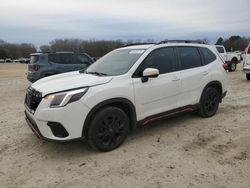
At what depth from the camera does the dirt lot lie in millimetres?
3617

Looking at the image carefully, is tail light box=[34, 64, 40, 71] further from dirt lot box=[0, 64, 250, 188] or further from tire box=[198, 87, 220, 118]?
tire box=[198, 87, 220, 118]

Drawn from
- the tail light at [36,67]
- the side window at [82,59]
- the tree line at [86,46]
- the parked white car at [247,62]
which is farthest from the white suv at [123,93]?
the tree line at [86,46]

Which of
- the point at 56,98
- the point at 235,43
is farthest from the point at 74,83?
the point at 235,43

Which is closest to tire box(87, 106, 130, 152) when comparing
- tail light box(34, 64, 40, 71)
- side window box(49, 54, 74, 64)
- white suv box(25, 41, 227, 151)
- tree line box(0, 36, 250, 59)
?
white suv box(25, 41, 227, 151)

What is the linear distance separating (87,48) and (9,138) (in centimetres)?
7139

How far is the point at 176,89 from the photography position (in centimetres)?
542

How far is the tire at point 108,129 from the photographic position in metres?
4.29

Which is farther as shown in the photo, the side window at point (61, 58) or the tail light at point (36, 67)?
the side window at point (61, 58)

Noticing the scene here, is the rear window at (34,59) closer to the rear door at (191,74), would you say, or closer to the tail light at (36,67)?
the tail light at (36,67)

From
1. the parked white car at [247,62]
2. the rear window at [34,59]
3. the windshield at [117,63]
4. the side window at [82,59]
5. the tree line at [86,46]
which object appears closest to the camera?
the windshield at [117,63]

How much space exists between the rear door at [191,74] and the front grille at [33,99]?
9.05ft

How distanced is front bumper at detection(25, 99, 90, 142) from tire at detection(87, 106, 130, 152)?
0.68 ft

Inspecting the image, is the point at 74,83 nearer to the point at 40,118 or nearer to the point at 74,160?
the point at 40,118

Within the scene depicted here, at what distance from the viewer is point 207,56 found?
20.6ft
